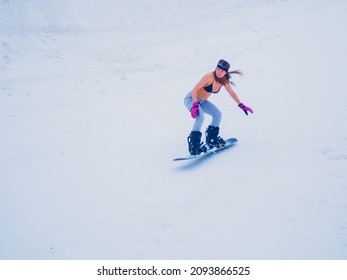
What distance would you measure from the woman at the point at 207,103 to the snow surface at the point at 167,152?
36 centimetres

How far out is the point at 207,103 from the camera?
596 centimetres

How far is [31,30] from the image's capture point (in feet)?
53.8

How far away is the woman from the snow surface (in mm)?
365

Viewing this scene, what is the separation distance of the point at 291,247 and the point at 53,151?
5.36 m

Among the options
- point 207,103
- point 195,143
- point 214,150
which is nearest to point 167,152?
point 195,143

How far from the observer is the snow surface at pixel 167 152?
3906 millimetres

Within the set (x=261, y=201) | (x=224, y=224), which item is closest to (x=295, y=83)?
(x=261, y=201)

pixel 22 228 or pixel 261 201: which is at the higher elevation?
pixel 261 201

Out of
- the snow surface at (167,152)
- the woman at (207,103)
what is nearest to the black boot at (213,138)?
the woman at (207,103)

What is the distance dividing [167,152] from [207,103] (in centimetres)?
135

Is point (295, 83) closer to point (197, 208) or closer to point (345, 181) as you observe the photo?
point (345, 181)

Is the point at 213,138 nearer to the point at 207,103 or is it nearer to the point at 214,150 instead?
the point at 214,150

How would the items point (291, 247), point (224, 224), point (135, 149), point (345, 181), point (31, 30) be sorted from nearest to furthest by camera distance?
point (291, 247), point (224, 224), point (345, 181), point (135, 149), point (31, 30)
